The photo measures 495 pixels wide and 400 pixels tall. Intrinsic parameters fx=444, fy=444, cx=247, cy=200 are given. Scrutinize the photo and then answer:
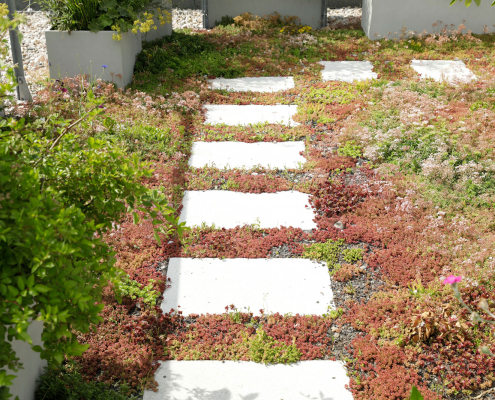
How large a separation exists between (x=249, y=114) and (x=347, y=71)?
7.47 feet

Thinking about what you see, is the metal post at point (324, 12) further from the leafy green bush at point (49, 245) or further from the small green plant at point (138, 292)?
the leafy green bush at point (49, 245)

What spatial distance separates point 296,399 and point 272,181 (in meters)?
2.66

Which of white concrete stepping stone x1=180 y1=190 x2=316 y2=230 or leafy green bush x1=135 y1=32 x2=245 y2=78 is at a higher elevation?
leafy green bush x1=135 y1=32 x2=245 y2=78

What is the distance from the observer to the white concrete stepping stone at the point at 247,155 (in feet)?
17.5

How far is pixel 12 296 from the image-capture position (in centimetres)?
180

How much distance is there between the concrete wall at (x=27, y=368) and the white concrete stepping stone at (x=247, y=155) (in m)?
2.94

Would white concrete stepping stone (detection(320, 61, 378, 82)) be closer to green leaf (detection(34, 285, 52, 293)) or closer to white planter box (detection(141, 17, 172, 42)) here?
white planter box (detection(141, 17, 172, 42))

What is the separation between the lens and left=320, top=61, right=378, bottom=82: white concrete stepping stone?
290 inches

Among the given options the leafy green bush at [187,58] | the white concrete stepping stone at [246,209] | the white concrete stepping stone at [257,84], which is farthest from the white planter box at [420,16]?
the white concrete stepping stone at [246,209]

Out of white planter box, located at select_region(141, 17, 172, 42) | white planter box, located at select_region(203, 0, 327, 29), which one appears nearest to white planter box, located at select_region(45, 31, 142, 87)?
white planter box, located at select_region(141, 17, 172, 42)

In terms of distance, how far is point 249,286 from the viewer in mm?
Answer: 3703

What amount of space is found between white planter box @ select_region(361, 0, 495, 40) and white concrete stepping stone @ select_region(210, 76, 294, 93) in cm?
267

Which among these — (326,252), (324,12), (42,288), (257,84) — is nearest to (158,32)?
(257,84)

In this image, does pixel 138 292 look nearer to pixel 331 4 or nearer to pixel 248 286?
pixel 248 286
